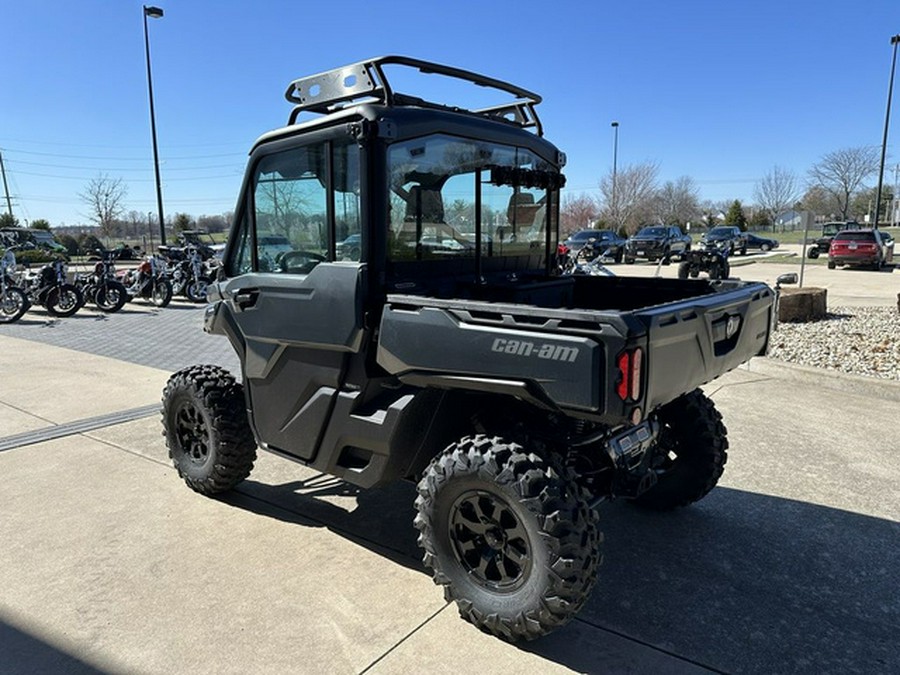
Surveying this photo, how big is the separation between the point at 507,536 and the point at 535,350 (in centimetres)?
87

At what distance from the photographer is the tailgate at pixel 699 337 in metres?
2.36

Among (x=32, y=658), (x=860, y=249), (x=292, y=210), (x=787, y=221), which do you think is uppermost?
(x=787, y=221)

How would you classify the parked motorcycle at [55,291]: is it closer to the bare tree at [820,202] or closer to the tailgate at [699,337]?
the tailgate at [699,337]

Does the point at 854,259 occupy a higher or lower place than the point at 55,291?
higher

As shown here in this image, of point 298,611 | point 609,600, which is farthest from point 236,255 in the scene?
point 609,600

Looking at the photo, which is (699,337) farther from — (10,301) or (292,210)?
(10,301)

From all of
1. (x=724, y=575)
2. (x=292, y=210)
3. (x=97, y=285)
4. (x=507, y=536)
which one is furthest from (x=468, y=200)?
(x=97, y=285)

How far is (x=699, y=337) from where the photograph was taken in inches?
104

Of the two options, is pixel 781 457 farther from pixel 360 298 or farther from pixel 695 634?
pixel 360 298

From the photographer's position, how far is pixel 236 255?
3.78m

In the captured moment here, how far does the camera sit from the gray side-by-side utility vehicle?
2.48 metres

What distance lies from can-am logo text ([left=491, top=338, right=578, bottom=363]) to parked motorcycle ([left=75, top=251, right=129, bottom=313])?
14.1 m

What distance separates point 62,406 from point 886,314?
12369mm

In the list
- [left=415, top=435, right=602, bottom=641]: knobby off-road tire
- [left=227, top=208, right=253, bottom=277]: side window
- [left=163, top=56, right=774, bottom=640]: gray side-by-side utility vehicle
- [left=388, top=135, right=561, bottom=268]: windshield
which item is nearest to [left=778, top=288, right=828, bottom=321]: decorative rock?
[left=163, top=56, right=774, bottom=640]: gray side-by-side utility vehicle
